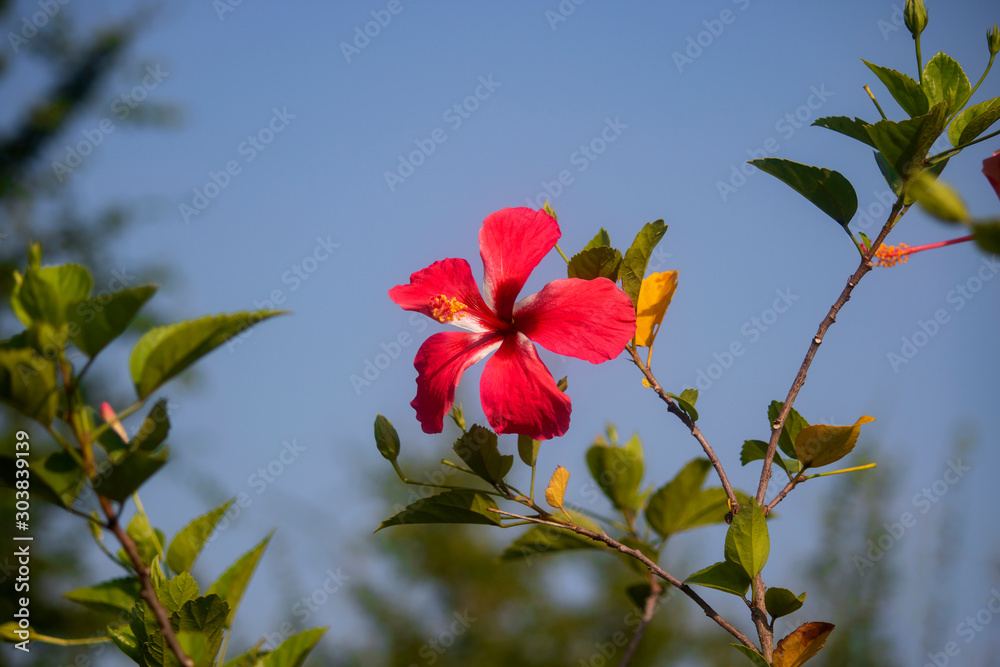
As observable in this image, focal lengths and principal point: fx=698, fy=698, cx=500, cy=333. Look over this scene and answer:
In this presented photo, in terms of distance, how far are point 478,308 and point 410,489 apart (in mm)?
9394

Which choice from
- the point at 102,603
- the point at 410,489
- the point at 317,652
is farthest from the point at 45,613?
the point at 102,603

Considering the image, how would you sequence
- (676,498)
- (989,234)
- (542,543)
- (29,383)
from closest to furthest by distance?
1. (989,234)
2. (29,383)
3. (542,543)
4. (676,498)

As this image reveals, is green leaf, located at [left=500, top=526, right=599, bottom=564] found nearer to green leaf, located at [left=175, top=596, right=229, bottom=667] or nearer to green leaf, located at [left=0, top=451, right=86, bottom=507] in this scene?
green leaf, located at [left=175, top=596, right=229, bottom=667]

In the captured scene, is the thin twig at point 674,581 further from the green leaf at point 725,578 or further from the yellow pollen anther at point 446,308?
the yellow pollen anther at point 446,308

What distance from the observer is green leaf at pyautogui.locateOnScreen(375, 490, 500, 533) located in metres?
1.10

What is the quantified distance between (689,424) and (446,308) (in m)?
0.47

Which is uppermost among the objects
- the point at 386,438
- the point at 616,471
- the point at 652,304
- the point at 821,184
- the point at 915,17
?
the point at 915,17

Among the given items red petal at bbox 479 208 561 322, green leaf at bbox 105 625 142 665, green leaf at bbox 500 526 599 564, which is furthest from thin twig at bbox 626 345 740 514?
green leaf at bbox 105 625 142 665

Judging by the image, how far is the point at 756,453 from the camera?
4.05 ft

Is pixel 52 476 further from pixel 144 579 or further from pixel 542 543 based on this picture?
pixel 542 543

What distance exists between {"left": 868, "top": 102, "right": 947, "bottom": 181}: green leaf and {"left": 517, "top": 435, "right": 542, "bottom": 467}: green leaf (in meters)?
0.71

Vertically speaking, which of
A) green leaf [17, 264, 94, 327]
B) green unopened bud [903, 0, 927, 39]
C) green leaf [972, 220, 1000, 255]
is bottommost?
green leaf [17, 264, 94, 327]

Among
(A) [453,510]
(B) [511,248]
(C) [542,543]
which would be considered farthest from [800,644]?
(B) [511,248]

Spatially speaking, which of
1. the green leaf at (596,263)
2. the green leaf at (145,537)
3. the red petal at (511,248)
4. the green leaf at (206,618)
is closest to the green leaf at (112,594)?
the green leaf at (145,537)
